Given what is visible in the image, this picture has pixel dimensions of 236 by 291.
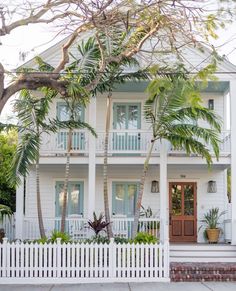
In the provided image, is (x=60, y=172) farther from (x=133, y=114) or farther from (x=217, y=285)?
(x=217, y=285)

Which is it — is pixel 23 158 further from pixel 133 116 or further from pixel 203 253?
pixel 203 253

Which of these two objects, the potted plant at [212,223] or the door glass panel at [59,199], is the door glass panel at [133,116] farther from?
the potted plant at [212,223]

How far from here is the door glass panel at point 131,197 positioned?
19156mm

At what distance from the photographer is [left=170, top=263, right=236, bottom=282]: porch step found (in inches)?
520

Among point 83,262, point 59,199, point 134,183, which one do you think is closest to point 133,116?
point 134,183

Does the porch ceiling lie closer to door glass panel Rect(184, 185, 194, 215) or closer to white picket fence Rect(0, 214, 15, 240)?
door glass panel Rect(184, 185, 194, 215)

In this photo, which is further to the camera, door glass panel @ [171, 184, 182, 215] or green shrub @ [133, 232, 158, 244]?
door glass panel @ [171, 184, 182, 215]

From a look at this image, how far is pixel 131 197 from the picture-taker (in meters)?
19.3

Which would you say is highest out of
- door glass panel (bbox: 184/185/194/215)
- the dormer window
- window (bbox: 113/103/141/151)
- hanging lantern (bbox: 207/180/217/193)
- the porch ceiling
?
the porch ceiling

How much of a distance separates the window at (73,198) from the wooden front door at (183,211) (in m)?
3.53

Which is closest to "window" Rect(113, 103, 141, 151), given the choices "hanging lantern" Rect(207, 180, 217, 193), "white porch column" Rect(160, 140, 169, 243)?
"white porch column" Rect(160, 140, 169, 243)

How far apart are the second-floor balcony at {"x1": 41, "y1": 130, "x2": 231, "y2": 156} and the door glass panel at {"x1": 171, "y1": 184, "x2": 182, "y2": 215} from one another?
2477mm

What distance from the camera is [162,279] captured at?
12930 millimetres

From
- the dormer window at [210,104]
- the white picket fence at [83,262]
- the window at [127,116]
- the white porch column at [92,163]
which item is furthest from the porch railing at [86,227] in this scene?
the dormer window at [210,104]
